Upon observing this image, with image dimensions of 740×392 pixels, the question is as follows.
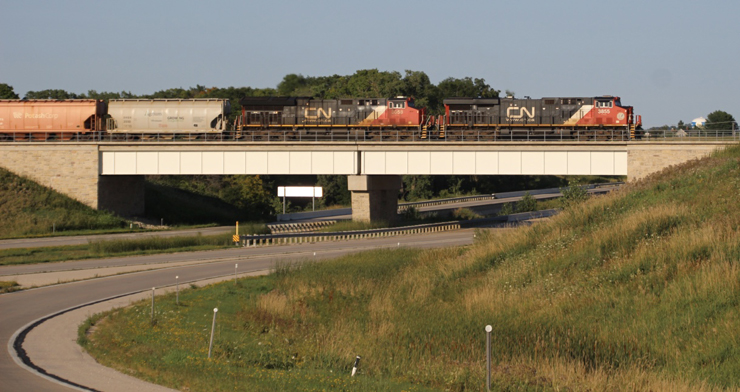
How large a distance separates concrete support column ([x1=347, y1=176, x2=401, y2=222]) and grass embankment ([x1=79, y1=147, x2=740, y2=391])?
74.9ft

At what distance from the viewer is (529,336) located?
19.2 m

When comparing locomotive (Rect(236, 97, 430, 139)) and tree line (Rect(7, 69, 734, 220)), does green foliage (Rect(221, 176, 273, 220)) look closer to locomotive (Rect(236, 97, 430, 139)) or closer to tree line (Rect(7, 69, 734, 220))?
tree line (Rect(7, 69, 734, 220))

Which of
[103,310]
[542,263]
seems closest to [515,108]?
[542,263]

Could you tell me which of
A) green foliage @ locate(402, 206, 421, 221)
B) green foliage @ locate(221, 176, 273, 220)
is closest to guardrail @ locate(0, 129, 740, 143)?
green foliage @ locate(402, 206, 421, 221)

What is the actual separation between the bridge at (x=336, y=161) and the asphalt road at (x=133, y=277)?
5781 millimetres

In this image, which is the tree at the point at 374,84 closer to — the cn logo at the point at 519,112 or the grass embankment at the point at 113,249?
the cn logo at the point at 519,112

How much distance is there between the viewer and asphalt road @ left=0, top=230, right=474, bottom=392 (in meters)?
16.8

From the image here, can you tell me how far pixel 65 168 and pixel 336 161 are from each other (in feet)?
69.2

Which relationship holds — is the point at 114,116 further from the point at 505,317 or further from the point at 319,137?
the point at 505,317

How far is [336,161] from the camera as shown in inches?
2149

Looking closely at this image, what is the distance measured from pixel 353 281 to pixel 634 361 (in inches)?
481

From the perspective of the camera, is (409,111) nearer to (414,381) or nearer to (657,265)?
(657,265)

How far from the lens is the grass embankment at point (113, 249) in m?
38.9

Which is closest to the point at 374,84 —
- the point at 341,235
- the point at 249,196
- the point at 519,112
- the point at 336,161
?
the point at 249,196
